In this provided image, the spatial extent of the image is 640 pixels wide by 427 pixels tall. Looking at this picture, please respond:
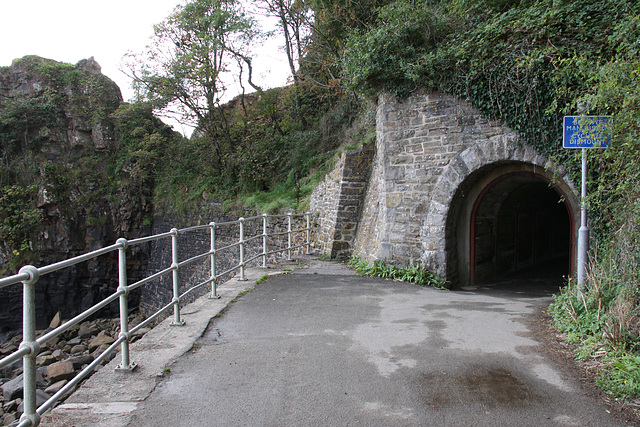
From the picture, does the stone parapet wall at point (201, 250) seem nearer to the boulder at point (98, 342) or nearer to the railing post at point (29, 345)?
the boulder at point (98, 342)

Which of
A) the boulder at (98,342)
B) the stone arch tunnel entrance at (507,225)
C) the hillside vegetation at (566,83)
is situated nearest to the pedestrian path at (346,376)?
the hillside vegetation at (566,83)

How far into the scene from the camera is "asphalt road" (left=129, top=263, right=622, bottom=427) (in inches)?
119

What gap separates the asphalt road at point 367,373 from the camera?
9.89 feet

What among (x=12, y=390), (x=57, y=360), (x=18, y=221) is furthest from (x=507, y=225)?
(x=18, y=221)

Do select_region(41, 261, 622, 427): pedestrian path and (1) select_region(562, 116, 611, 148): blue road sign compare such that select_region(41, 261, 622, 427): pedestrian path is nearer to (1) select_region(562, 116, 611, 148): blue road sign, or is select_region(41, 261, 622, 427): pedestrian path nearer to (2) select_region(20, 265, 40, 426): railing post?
(2) select_region(20, 265, 40, 426): railing post

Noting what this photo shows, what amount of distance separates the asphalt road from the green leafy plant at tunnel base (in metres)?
1.86

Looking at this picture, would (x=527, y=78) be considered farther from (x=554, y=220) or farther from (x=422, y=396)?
(x=554, y=220)

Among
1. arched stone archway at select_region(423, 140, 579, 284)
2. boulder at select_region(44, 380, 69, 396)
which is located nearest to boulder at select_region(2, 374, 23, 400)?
boulder at select_region(44, 380, 69, 396)

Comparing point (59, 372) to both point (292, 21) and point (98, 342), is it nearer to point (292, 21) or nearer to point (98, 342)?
point (98, 342)

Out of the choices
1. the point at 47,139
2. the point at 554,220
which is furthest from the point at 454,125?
the point at 47,139

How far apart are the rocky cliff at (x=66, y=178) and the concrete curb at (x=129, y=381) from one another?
14.7 meters

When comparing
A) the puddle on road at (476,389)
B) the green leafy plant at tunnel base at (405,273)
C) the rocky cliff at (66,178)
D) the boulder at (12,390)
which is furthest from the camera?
the rocky cliff at (66,178)

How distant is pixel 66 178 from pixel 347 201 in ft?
46.2

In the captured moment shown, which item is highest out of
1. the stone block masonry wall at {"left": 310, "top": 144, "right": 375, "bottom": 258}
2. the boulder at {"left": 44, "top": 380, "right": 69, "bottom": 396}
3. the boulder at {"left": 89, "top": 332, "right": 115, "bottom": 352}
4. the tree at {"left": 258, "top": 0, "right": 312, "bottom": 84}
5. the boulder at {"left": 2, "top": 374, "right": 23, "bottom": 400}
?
the tree at {"left": 258, "top": 0, "right": 312, "bottom": 84}
